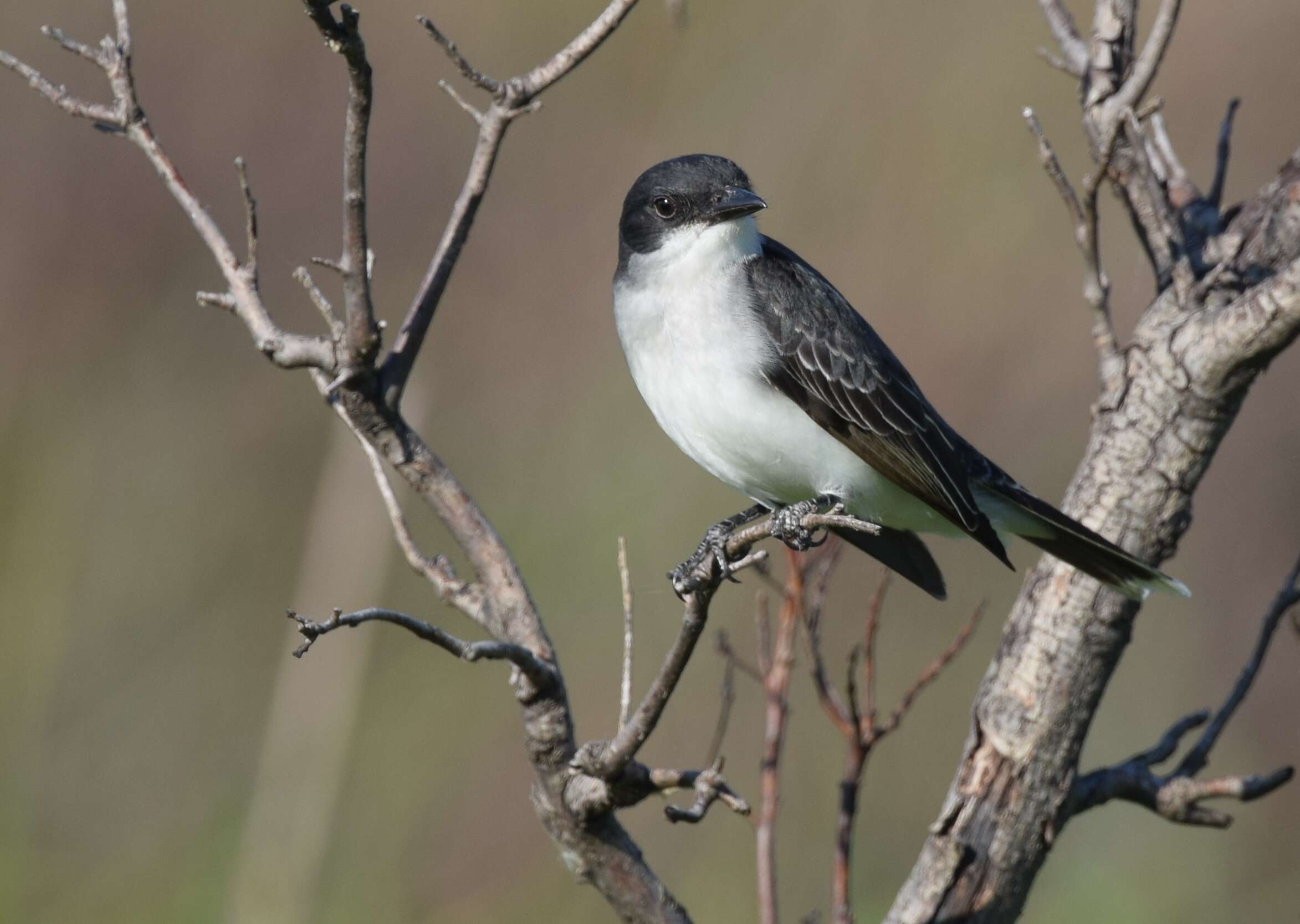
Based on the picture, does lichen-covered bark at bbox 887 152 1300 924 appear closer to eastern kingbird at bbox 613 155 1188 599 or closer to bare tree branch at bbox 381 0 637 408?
eastern kingbird at bbox 613 155 1188 599

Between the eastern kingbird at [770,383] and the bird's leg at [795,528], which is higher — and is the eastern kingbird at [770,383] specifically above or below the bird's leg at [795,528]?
above

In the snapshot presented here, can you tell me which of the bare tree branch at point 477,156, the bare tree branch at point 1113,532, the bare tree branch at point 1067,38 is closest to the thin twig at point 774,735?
the bare tree branch at point 1113,532

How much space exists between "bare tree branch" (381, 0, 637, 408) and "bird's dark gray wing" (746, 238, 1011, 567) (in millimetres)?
986

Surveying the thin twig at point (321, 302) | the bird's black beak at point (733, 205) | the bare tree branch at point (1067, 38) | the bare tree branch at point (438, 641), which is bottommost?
the bare tree branch at point (438, 641)

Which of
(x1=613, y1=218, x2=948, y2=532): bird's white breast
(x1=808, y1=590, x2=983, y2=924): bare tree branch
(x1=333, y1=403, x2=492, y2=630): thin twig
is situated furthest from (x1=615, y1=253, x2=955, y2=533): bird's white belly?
(x1=333, y1=403, x2=492, y2=630): thin twig

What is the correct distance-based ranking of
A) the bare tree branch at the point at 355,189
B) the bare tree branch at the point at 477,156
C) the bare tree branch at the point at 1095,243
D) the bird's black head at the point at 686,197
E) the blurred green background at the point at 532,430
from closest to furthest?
1. the bare tree branch at the point at 355,189
2. the bare tree branch at the point at 477,156
3. the bare tree branch at the point at 1095,243
4. the bird's black head at the point at 686,197
5. the blurred green background at the point at 532,430

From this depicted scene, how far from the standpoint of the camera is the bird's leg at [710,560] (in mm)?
2875

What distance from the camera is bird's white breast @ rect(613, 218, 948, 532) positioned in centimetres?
375

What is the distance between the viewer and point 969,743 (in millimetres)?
3434

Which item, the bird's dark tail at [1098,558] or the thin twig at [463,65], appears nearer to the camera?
the thin twig at [463,65]

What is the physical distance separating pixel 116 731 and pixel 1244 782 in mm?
4428

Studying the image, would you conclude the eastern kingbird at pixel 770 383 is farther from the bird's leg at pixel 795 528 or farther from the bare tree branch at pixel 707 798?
the bare tree branch at pixel 707 798

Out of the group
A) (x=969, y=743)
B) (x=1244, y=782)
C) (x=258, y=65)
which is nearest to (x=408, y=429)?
(x=969, y=743)

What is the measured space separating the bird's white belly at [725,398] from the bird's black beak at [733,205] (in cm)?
17
